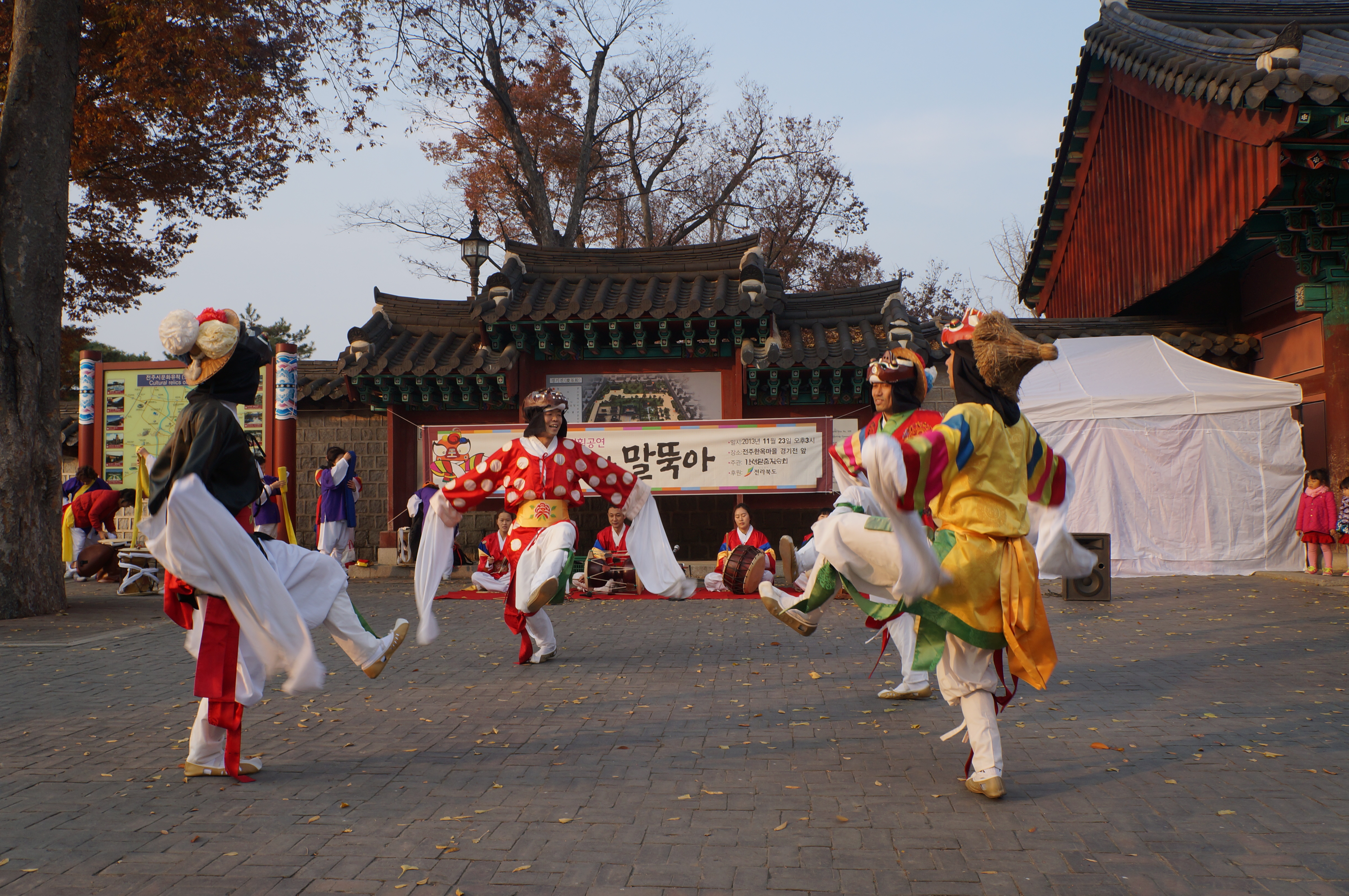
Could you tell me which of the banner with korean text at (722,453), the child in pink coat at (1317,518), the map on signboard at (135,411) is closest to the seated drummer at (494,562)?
the banner with korean text at (722,453)

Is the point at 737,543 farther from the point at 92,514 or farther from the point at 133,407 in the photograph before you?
the point at 92,514

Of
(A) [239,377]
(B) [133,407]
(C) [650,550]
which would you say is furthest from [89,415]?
(A) [239,377]

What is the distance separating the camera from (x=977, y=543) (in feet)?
12.4

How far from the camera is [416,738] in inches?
186

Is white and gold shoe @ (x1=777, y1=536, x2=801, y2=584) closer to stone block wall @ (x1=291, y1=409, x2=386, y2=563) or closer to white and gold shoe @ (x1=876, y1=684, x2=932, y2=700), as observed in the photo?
white and gold shoe @ (x1=876, y1=684, x2=932, y2=700)

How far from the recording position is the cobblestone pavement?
297cm

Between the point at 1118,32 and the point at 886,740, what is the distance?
13739 mm

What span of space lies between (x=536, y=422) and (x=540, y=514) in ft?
2.26

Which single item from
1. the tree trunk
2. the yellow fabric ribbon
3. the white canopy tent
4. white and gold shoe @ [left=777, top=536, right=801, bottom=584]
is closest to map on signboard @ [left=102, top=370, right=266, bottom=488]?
the tree trunk

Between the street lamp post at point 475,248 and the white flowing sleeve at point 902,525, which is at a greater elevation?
the street lamp post at point 475,248

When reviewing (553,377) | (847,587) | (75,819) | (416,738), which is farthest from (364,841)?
(553,377)

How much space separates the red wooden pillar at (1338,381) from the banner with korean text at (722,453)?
6098 mm

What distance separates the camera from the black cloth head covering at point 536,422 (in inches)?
275

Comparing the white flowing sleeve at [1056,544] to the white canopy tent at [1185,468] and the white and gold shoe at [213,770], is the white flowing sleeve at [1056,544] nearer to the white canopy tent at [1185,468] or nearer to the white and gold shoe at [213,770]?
the white and gold shoe at [213,770]
